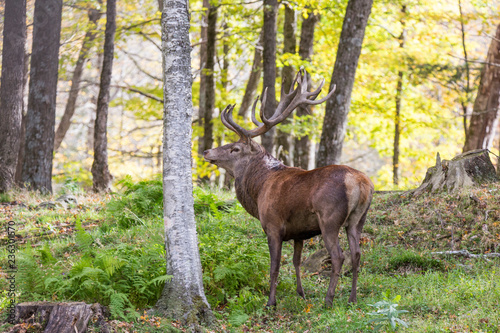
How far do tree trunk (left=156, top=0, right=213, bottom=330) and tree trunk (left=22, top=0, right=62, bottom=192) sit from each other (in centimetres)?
841

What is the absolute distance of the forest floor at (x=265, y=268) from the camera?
202 inches

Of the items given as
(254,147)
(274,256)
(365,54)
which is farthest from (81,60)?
(274,256)

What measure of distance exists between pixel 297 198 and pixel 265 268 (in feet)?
4.29

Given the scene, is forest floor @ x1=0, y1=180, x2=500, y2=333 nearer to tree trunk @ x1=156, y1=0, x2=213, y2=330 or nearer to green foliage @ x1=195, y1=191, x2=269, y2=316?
green foliage @ x1=195, y1=191, x2=269, y2=316

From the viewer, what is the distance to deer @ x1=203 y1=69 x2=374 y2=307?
586 cm

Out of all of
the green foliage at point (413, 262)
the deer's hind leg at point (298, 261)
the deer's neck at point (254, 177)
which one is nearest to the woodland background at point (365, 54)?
the deer's neck at point (254, 177)

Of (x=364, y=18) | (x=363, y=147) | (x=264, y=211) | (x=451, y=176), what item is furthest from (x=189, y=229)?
(x=363, y=147)

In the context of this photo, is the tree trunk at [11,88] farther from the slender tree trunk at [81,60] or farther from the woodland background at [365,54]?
the slender tree trunk at [81,60]

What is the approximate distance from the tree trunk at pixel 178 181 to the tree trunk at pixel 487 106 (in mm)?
12271

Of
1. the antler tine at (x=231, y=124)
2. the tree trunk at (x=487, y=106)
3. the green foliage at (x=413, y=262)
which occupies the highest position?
the tree trunk at (x=487, y=106)

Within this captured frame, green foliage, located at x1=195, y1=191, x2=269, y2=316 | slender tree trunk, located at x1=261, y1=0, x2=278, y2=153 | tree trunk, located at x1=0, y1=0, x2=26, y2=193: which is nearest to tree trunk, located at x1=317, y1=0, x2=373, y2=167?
slender tree trunk, located at x1=261, y1=0, x2=278, y2=153

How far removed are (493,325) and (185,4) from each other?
465 centimetres

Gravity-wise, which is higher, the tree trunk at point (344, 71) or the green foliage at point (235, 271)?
the tree trunk at point (344, 71)

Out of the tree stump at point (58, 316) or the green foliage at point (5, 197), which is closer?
the tree stump at point (58, 316)
